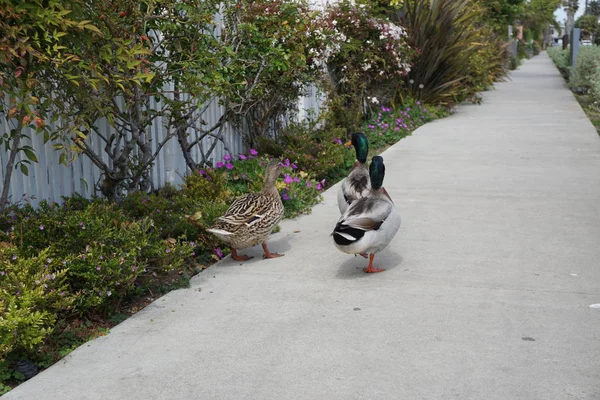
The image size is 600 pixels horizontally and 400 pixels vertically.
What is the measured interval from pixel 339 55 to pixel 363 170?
6507 millimetres

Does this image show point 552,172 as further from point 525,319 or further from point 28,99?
point 28,99

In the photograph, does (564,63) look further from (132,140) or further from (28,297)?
(28,297)

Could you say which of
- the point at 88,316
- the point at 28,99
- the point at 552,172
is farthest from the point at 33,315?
the point at 552,172

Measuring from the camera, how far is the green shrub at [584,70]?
18.3 meters

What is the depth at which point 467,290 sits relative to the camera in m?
5.15

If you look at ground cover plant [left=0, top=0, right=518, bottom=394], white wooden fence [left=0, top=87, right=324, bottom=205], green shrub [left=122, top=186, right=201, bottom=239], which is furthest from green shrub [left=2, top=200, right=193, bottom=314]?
green shrub [left=122, top=186, right=201, bottom=239]

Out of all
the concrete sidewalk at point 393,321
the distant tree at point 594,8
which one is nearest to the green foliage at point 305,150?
the concrete sidewalk at point 393,321

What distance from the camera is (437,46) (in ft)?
52.3

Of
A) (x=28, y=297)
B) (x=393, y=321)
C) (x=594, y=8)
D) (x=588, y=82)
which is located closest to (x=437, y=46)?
(x=588, y=82)

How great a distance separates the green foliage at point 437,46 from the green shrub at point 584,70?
361 cm

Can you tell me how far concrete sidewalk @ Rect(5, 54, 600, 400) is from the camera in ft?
12.1

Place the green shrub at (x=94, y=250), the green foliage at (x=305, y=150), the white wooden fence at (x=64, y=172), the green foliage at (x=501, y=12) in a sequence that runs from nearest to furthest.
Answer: the green shrub at (x=94, y=250), the white wooden fence at (x=64, y=172), the green foliage at (x=305, y=150), the green foliage at (x=501, y=12)

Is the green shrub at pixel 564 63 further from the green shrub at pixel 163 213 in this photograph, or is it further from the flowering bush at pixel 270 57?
the green shrub at pixel 163 213

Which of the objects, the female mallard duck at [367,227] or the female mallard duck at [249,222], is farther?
the female mallard duck at [249,222]
